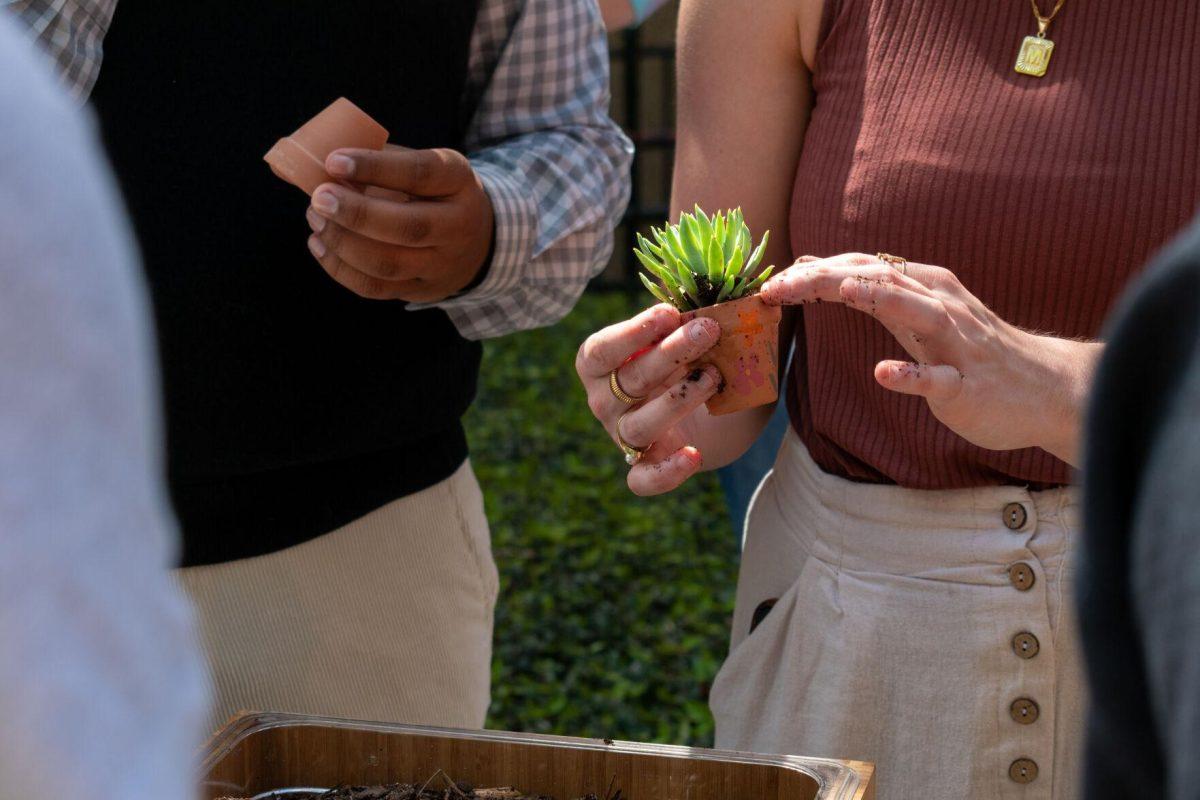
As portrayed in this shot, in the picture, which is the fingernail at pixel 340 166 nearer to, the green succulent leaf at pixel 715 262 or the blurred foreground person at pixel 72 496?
the green succulent leaf at pixel 715 262

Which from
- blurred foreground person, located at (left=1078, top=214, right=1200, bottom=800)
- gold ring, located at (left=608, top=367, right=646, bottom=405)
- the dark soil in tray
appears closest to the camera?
blurred foreground person, located at (left=1078, top=214, right=1200, bottom=800)

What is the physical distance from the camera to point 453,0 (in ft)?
6.69

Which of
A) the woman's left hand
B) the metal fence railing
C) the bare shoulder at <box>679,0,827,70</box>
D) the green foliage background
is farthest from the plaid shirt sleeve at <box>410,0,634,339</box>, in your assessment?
the metal fence railing

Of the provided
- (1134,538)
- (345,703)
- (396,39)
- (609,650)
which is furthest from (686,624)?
(1134,538)

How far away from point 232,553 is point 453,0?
3.09 feet

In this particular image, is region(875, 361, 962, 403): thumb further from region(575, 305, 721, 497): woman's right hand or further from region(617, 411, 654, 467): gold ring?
region(617, 411, 654, 467): gold ring

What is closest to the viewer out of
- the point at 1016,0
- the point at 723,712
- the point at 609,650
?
the point at 1016,0

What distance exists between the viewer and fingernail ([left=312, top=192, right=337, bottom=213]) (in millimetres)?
1761

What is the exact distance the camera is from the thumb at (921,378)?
1.35m

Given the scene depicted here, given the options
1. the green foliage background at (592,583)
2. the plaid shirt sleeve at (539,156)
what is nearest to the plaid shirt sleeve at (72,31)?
the plaid shirt sleeve at (539,156)

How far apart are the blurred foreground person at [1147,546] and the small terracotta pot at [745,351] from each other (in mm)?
1075

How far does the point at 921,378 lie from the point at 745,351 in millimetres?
307

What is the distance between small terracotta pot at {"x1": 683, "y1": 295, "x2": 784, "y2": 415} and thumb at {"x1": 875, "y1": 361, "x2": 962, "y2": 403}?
0.27 metres

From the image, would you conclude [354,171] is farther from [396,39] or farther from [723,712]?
[723,712]
